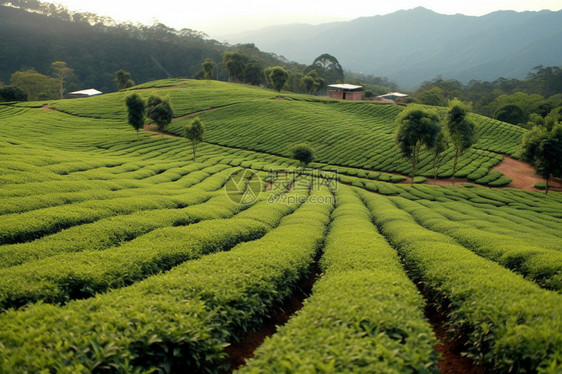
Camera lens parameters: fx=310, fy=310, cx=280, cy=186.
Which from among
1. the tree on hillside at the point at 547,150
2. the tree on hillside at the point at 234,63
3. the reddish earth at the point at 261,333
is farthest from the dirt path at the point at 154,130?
the tree on hillside at the point at 547,150

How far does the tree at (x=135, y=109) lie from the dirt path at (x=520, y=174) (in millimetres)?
57279

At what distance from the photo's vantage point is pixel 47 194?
1491 cm

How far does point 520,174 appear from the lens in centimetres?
4350

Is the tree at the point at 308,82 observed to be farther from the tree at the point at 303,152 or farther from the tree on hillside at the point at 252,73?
the tree at the point at 303,152

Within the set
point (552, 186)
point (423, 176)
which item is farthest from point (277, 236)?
point (552, 186)

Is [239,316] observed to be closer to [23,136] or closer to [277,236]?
[277,236]

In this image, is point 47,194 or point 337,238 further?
point 47,194

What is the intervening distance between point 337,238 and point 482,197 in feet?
87.8

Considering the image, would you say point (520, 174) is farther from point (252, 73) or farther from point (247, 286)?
point (252, 73)

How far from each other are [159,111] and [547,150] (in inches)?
2190

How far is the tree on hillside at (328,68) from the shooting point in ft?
490

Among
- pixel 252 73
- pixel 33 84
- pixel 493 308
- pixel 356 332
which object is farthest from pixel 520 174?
pixel 33 84

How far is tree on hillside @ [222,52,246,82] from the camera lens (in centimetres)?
11369

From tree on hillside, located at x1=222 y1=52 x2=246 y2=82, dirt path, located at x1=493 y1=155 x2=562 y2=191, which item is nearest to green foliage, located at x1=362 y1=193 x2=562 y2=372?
dirt path, located at x1=493 y1=155 x2=562 y2=191
